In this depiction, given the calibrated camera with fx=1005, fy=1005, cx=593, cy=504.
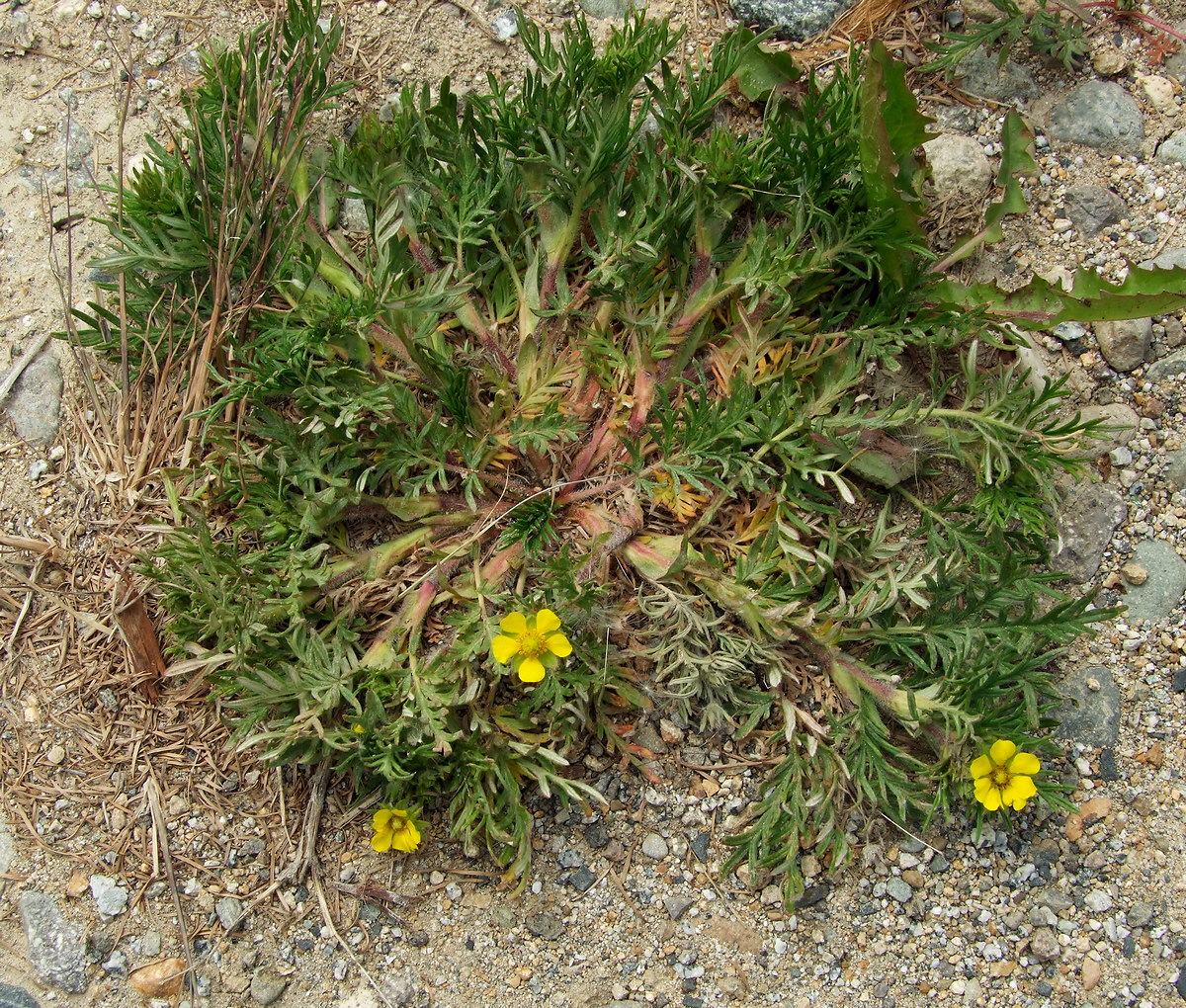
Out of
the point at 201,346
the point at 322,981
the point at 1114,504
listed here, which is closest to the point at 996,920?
the point at 1114,504

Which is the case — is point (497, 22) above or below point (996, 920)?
above

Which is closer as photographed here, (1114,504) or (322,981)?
(322,981)

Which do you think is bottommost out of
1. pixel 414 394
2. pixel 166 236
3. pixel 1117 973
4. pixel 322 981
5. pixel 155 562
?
pixel 322 981

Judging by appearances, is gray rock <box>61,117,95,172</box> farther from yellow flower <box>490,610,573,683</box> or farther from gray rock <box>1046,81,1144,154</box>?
gray rock <box>1046,81,1144,154</box>

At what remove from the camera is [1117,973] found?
2.77 m

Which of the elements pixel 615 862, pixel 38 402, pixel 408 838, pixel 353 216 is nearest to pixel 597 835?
pixel 615 862

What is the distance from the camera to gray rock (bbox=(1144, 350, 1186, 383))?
3.08 meters

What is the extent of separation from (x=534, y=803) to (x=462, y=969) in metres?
0.49

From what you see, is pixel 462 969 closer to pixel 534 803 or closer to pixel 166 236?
pixel 534 803

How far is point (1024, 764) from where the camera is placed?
2.54 m

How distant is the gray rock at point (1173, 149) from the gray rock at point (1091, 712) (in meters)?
1.65

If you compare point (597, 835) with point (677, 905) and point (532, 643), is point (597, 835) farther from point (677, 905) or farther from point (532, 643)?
point (532, 643)

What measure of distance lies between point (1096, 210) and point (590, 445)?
1.79 m

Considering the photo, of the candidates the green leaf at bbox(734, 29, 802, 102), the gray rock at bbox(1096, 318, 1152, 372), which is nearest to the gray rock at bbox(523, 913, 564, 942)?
the gray rock at bbox(1096, 318, 1152, 372)
